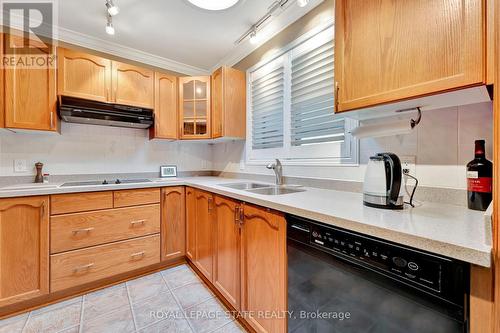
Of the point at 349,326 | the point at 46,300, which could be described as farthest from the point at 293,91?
the point at 46,300

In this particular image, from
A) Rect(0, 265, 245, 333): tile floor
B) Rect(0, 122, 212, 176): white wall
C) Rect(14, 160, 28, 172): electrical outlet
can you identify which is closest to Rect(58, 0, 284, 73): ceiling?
Rect(0, 122, 212, 176): white wall

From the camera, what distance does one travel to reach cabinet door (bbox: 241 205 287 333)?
3.71 ft

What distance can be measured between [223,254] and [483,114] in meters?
1.67

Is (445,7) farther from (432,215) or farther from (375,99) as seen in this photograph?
(432,215)

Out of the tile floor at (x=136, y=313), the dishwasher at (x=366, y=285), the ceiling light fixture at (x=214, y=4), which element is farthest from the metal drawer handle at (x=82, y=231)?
the ceiling light fixture at (x=214, y=4)

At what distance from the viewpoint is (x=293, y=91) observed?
1.92 metres

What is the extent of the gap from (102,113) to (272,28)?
1814mm

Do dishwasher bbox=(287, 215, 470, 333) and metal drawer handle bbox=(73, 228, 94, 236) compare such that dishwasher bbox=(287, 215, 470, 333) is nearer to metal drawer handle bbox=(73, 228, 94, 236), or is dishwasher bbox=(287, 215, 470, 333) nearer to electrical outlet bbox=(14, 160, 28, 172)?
metal drawer handle bbox=(73, 228, 94, 236)

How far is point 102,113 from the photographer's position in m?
2.08

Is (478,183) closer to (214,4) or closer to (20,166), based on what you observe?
(214,4)

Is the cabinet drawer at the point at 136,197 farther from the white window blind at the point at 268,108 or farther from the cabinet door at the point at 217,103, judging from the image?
the white window blind at the point at 268,108

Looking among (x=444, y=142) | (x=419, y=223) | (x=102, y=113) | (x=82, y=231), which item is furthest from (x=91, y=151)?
(x=444, y=142)

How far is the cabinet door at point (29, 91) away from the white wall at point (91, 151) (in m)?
0.32

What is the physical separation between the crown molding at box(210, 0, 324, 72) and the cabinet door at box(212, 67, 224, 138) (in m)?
0.34
